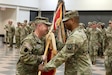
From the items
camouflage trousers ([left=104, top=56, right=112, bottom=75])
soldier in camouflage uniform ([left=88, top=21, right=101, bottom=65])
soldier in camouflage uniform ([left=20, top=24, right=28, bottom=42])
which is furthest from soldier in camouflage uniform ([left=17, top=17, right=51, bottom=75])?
soldier in camouflage uniform ([left=20, top=24, right=28, bottom=42])

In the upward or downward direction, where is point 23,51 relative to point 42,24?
downward

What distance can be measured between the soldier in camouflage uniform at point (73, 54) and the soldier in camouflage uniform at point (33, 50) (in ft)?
0.52

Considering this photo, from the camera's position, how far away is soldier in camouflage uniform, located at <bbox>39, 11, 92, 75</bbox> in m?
3.21

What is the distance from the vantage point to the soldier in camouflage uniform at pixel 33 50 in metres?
3.50

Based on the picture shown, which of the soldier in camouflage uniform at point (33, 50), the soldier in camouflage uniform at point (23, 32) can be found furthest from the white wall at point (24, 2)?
the soldier in camouflage uniform at point (33, 50)

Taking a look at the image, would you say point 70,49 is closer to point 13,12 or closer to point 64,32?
point 64,32

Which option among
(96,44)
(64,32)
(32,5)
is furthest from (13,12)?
(64,32)

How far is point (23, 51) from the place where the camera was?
3496mm

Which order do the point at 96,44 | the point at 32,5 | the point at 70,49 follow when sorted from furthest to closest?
the point at 32,5
the point at 96,44
the point at 70,49

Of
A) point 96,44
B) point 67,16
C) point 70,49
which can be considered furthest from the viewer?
point 96,44

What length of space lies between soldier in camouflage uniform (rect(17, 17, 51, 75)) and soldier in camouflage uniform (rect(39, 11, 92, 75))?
158mm

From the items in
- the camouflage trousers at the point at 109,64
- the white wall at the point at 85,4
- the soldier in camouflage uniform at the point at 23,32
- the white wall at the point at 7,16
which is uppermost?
the white wall at the point at 85,4

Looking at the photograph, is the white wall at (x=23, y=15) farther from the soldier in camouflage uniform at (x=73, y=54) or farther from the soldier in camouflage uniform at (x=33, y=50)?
the soldier in camouflage uniform at (x=73, y=54)

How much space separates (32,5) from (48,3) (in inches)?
52.0
